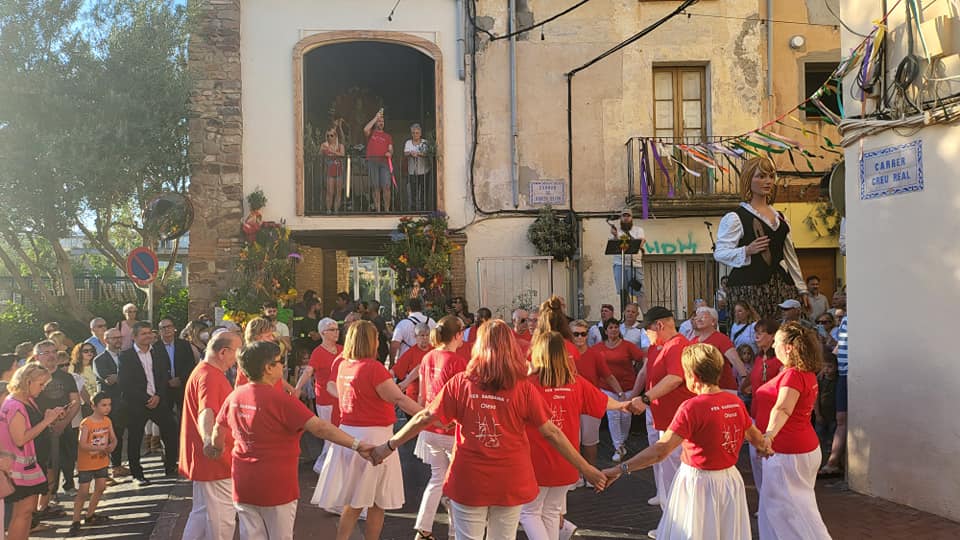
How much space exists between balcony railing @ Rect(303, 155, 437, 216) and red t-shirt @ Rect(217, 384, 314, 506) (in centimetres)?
1148

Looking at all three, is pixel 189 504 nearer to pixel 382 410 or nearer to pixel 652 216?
pixel 382 410

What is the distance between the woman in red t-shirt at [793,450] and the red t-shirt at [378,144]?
12342 millimetres

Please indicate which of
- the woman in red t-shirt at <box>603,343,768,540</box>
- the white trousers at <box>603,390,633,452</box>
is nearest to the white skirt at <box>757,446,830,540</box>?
the woman in red t-shirt at <box>603,343,768,540</box>

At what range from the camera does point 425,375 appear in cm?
755

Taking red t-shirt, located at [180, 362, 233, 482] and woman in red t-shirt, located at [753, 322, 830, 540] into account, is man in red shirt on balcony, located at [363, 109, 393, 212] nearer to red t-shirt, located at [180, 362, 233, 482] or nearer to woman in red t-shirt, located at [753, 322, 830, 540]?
red t-shirt, located at [180, 362, 233, 482]

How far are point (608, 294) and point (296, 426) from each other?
12029 mm

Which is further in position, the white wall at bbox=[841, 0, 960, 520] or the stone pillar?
the stone pillar

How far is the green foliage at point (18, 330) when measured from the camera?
768 inches

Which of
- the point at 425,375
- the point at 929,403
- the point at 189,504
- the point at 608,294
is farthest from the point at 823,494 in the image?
the point at 608,294

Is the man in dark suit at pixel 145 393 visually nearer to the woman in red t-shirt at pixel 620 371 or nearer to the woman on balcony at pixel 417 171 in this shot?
the woman in red t-shirt at pixel 620 371

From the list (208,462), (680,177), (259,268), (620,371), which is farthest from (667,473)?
(259,268)

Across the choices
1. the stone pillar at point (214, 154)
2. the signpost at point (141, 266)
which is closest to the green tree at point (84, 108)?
the stone pillar at point (214, 154)

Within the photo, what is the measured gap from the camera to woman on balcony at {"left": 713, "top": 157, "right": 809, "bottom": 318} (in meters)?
6.63

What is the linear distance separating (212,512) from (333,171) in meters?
11.5
